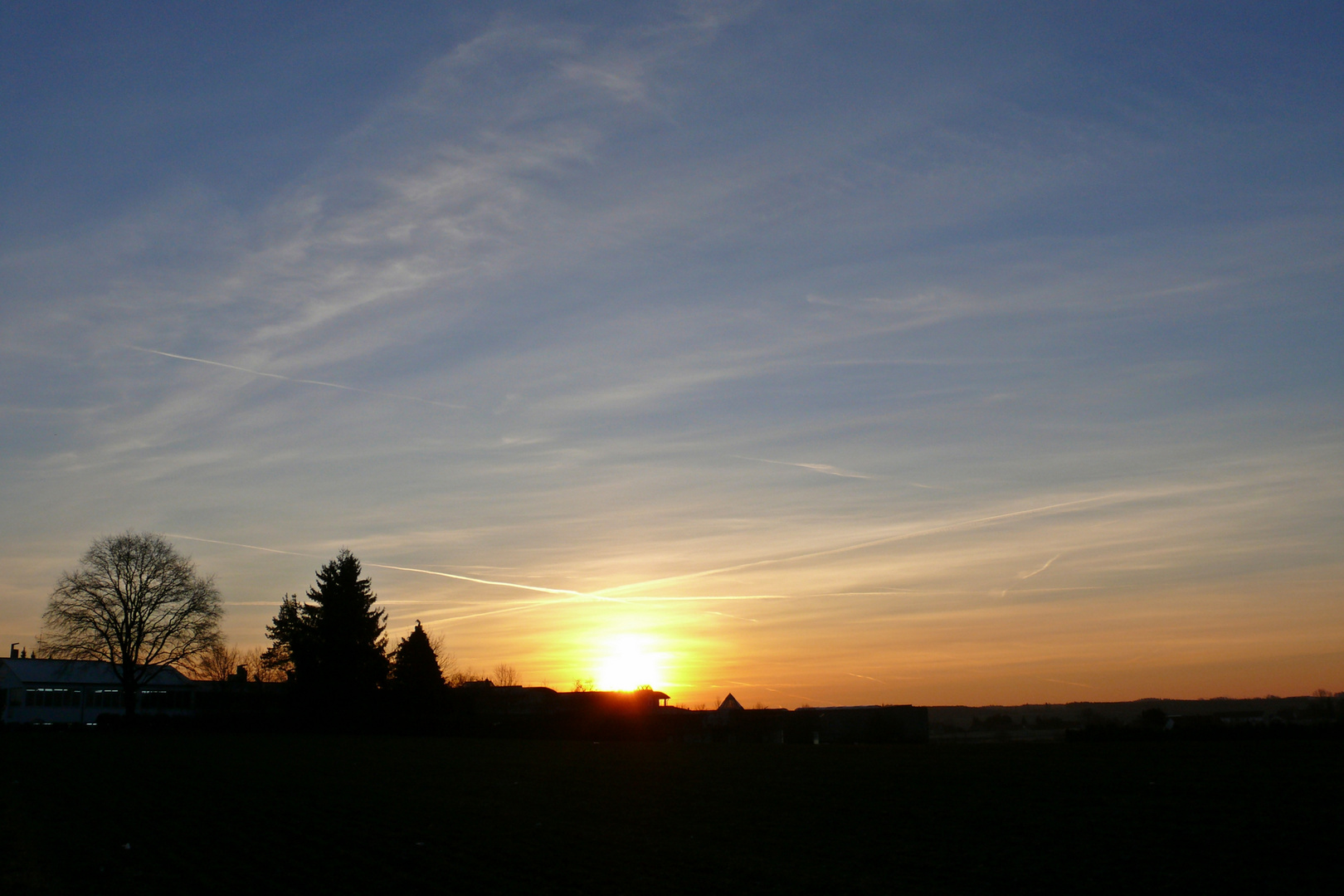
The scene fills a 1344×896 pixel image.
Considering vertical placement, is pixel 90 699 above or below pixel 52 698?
below

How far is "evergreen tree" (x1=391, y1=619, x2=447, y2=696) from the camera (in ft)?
227

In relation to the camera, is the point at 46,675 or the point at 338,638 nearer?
the point at 338,638

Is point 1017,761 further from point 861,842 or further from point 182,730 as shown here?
point 182,730

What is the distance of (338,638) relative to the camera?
66.7 metres

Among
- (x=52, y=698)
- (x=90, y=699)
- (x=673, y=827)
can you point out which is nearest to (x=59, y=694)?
(x=52, y=698)

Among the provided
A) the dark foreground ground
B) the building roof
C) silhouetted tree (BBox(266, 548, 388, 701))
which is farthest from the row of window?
the dark foreground ground

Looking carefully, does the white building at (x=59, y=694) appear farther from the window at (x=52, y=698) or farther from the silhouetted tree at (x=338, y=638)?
the silhouetted tree at (x=338, y=638)

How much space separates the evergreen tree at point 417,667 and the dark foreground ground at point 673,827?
37.3m

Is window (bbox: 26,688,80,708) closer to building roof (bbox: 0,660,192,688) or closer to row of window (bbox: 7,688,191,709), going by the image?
row of window (bbox: 7,688,191,709)

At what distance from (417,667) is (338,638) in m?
6.47

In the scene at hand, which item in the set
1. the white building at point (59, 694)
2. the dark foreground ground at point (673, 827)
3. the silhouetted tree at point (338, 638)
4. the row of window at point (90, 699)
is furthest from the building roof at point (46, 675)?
the dark foreground ground at point (673, 827)

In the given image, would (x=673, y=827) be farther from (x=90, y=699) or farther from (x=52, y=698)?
(x=52, y=698)

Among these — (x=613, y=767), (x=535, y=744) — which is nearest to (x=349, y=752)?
(x=613, y=767)

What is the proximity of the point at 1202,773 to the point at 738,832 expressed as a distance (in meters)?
15.9
